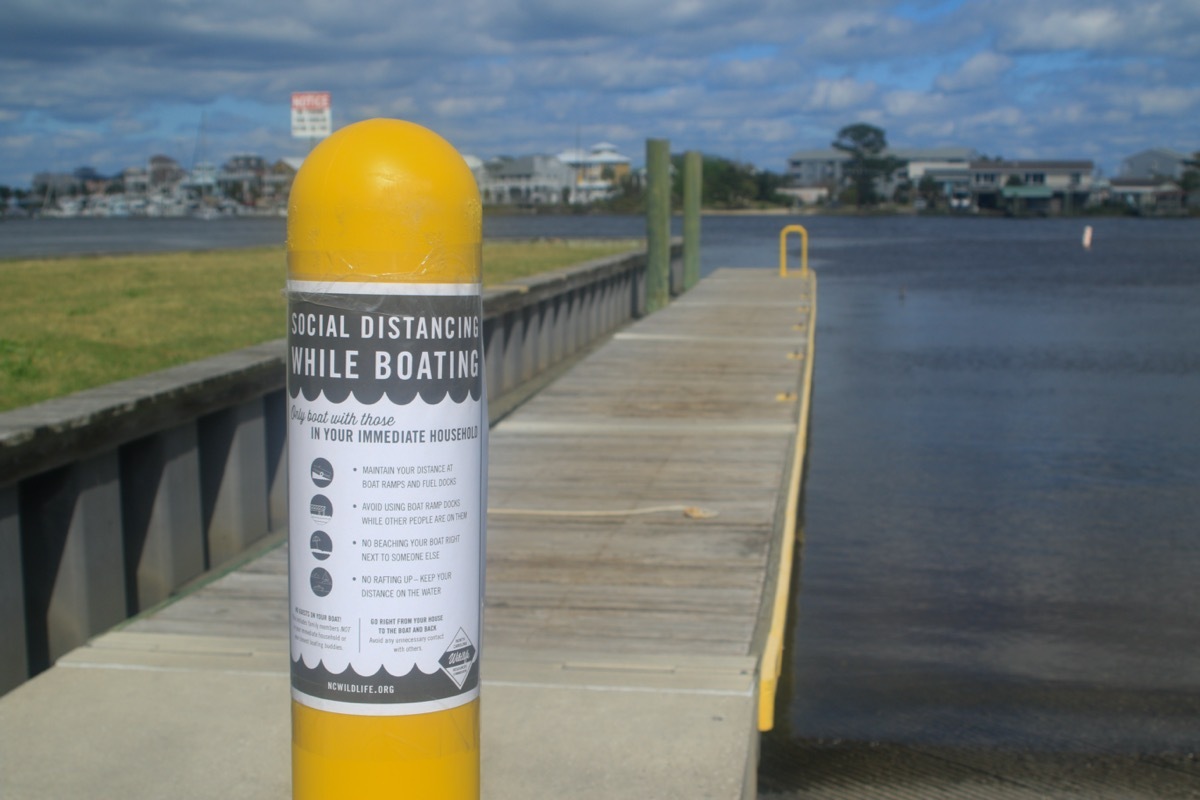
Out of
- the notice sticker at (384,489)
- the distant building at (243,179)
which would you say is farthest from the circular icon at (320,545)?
the distant building at (243,179)

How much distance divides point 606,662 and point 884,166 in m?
183

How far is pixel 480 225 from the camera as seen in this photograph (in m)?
2.50

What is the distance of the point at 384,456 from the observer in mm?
2383

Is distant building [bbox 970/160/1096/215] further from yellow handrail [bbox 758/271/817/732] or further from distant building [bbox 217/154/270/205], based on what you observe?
yellow handrail [bbox 758/271/817/732]

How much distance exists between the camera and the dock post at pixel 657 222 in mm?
22656

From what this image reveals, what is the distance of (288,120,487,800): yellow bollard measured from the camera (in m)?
2.38

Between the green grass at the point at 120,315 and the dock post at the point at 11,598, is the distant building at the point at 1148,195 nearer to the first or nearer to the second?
the green grass at the point at 120,315

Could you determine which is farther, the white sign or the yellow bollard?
the white sign

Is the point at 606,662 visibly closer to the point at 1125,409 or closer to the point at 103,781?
the point at 103,781

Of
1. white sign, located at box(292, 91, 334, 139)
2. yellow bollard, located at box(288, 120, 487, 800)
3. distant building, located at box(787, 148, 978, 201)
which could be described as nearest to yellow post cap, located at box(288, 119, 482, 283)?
yellow bollard, located at box(288, 120, 487, 800)

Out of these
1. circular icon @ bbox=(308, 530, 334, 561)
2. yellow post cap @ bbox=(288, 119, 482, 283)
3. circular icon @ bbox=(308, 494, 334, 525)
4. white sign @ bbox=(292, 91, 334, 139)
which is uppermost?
white sign @ bbox=(292, 91, 334, 139)

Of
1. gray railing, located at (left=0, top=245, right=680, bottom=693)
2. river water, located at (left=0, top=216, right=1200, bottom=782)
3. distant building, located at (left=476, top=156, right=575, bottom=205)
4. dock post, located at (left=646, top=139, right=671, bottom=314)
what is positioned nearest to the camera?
gray railing, located at (left=0, top=245, right=680, bottom=693)

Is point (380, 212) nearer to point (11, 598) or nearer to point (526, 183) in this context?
point (11, 598)

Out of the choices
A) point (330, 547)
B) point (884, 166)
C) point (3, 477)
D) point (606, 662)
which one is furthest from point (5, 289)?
point (884, 166)
